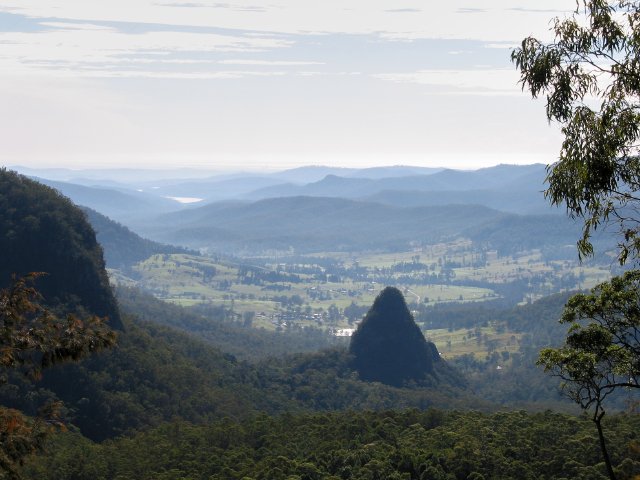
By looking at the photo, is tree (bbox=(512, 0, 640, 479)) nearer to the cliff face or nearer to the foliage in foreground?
the foliage in foreground

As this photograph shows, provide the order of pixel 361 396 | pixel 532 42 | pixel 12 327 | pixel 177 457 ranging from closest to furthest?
pixel 12 327
pixel 532 42
pixel 177 457
pixel 361 396

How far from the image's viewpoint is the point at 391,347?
526 ft

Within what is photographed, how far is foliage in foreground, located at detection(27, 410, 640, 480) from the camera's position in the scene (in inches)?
2173

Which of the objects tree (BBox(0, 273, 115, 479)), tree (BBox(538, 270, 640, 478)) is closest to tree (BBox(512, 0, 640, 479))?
tree (BBox(538, 270, 640, 478))

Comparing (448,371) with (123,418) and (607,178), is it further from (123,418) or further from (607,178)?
(607,178)

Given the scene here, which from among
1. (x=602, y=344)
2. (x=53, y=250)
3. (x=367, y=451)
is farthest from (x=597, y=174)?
(x=53, y=250)

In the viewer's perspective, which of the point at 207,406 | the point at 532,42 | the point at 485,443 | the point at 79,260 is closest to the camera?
the point at 532,42

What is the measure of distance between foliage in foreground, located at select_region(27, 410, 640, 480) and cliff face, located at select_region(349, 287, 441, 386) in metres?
Result: 77.8

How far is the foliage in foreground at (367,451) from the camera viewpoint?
55.2m

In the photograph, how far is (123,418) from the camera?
9100cm

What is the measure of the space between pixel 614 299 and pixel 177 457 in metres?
47.3

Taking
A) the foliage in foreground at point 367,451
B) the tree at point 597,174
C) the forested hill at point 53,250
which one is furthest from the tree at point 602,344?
the forested hill at point 53,250

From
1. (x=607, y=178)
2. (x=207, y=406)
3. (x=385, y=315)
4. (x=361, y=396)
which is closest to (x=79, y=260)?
(x=207, y=406)

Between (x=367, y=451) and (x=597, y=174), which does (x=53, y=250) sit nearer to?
(x=367, y=451)
